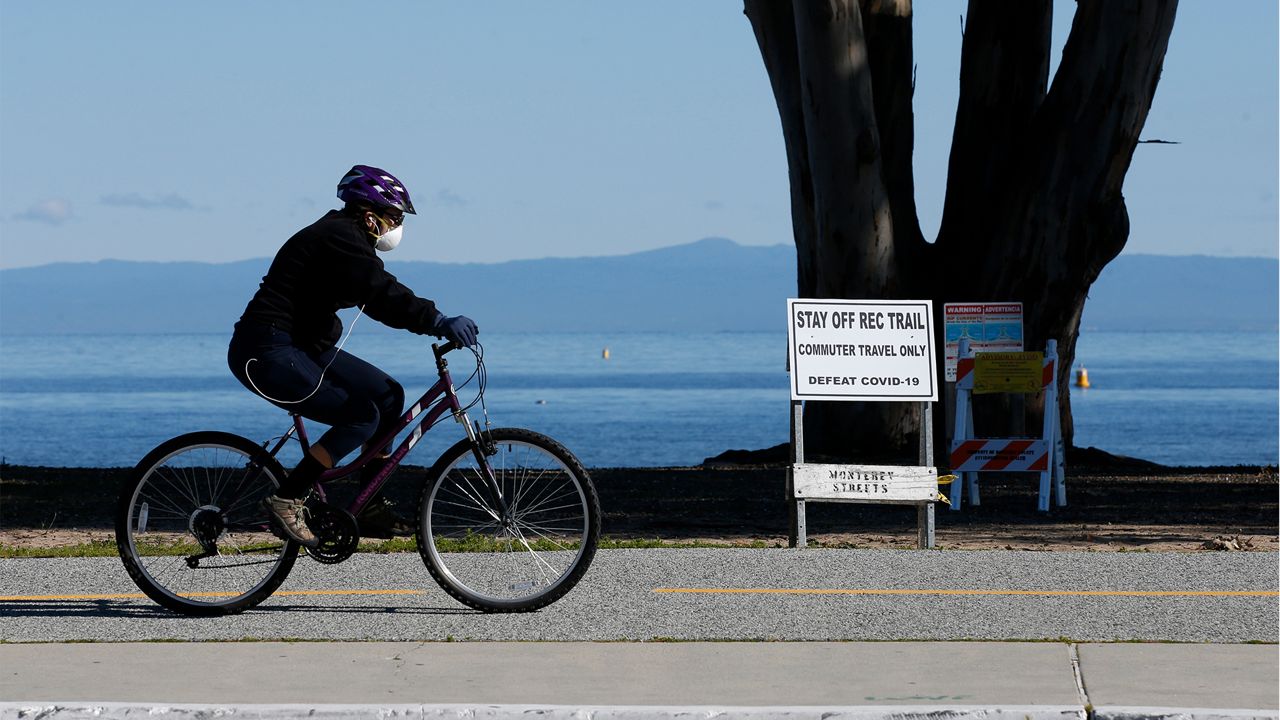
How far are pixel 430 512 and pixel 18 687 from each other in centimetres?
203

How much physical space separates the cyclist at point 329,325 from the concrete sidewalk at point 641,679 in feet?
3.05

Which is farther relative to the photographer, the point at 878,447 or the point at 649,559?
the point at 878,447

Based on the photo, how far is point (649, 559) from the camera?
9.70 metres

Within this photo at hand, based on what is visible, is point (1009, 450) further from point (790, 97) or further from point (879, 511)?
point (790, 97)

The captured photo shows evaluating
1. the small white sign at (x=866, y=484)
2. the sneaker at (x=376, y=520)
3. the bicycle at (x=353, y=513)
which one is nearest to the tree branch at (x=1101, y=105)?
the small white sign at (x=866, y=484)

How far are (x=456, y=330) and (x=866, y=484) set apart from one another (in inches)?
148

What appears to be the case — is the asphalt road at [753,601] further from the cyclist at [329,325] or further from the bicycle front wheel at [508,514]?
the cyclist at [329,325]

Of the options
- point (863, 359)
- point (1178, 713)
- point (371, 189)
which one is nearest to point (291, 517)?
point (371, 189)

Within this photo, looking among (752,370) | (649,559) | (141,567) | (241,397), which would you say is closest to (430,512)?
(141,567)

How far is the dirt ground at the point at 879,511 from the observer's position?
40.1 ft

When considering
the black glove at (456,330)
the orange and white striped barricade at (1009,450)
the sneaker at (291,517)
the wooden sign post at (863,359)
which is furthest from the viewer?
the orange and white striped barricade at (1009,450)

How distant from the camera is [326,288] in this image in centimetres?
779

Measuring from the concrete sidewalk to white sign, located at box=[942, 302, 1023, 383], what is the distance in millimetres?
7878

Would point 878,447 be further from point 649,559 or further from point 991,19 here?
point 649,559
